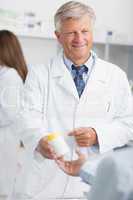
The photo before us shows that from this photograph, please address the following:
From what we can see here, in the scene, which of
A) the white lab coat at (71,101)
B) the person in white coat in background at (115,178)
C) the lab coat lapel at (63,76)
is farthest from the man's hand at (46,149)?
the person in white coat in background at (115,178)

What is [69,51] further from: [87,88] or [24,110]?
[24,110]

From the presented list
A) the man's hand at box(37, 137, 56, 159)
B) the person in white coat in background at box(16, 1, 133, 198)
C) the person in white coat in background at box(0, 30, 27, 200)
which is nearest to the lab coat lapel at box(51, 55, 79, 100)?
the person in white coat in background at box(16, 1, 133, 198)

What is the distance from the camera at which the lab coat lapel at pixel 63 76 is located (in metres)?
1.42

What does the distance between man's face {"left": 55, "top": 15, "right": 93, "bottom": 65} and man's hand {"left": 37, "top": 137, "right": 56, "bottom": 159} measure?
356 mm

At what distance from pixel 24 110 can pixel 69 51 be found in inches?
10.2

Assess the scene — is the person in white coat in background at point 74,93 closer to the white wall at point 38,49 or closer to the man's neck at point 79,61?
the man's neck at point 79,61

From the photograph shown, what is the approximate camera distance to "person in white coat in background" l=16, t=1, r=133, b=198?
1.34 metres

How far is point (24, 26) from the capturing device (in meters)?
3.46

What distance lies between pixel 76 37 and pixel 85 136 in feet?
1.17

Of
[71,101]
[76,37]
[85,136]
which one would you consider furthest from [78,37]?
[85,136]

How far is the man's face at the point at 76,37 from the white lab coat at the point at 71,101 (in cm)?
8

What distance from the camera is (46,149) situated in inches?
45.8

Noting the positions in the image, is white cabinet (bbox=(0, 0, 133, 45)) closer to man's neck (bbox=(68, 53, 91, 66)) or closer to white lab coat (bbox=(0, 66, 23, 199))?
white lab coat (bbox=(0, 66, 23, 199))

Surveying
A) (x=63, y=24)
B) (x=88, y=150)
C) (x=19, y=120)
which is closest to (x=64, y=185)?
(x=88, y=150)
